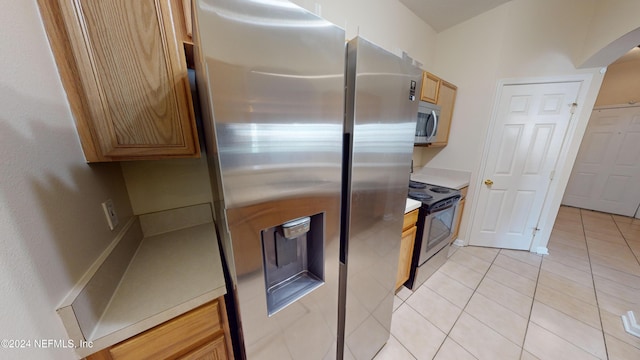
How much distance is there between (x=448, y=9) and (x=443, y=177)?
1.91 m

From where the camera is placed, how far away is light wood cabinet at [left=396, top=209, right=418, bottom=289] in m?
1.56

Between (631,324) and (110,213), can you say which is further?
(631,324)

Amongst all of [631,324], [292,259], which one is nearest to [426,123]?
[292,259]

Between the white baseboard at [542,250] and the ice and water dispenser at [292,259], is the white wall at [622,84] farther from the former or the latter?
the ice and water dispenser at [292,259]

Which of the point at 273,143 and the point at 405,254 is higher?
the point at 273,143

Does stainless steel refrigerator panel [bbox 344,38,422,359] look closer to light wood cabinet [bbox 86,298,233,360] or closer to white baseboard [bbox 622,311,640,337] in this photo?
light wood cabinet [bbox 86,298,233,360]

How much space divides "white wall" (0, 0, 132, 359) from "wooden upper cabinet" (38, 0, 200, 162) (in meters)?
0.04

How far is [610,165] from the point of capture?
11.8 ft

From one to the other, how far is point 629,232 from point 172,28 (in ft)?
19.6

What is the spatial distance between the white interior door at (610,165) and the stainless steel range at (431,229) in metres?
4.27

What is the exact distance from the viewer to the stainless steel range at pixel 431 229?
5.52ft

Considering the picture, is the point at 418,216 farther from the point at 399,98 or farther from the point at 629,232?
the point at 629,232

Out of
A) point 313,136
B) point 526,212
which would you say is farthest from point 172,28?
point 526,212

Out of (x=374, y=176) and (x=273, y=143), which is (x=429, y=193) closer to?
(x=374, y=176)
